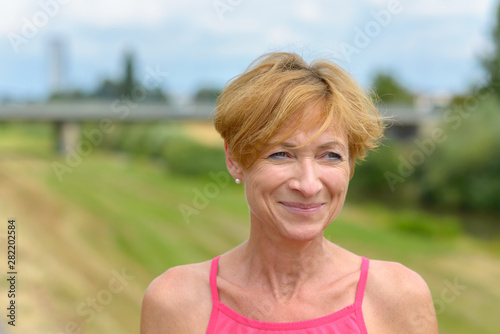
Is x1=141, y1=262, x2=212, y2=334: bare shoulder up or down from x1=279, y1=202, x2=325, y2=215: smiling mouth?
down

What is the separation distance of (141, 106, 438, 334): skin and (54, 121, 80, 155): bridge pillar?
36.2m

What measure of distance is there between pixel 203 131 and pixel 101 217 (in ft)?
42.2

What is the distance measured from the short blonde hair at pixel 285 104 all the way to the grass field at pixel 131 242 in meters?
12.1

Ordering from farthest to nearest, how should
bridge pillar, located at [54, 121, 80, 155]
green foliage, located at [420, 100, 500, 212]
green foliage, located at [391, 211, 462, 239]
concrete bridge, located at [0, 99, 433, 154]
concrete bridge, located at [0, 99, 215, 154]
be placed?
1. bridge pillar, located at [54, 121, 80, 155]
2. concrete bridge, located at [0, 99, 215, 154]
3. concrete bridge, located at [0, 99, 433, 154]
4. green foliage, located at [420, 100, 500, 212]
5. green foliage, located at [391, 211, 462, 239]

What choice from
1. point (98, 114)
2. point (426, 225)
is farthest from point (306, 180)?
point (98, 114)

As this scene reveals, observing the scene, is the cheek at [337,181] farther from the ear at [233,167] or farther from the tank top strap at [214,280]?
the tank top strap at [214,280]

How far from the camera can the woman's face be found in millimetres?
1802

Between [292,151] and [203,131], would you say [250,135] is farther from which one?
[203,131]

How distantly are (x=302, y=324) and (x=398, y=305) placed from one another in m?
0.32

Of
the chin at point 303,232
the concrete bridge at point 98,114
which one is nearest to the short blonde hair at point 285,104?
the chin at point 303,232

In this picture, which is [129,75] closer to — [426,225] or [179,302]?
[426,225]

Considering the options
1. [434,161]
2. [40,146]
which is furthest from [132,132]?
[434,161]

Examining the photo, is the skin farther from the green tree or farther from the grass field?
the green tree

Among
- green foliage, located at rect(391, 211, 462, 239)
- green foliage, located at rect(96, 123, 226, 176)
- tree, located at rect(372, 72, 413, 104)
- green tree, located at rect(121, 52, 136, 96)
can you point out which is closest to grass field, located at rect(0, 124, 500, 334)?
green foliage, located at rect(391, 211, 462, 239)
